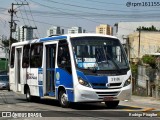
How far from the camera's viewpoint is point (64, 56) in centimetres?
1705

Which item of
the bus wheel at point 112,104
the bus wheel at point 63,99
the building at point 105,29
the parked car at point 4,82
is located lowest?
the parked car at point 4,82

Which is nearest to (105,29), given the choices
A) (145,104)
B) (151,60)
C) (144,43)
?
(144,43)

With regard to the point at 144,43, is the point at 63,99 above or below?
below

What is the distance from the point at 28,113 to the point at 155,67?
690 inches

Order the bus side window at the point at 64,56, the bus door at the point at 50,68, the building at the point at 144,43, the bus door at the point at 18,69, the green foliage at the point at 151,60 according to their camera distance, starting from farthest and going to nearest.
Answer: the building at the point at 144,43
the green foliage at the point at 151,60
the bus door at the point at 18,69
the bus door at the point at 50,68
the bus side window at the point at 64,56

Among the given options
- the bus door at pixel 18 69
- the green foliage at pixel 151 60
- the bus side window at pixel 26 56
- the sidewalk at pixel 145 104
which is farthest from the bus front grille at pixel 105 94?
the green foliage at pixel 151 60

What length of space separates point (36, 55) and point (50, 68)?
173 centimetres

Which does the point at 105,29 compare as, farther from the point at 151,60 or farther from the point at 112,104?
the point at 112,104

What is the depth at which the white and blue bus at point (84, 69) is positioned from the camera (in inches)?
627

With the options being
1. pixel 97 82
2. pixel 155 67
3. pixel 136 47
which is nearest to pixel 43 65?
pixel 97 82

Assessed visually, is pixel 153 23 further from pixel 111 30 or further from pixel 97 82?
pixel 97 82

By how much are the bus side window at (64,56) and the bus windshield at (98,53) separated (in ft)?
1.32

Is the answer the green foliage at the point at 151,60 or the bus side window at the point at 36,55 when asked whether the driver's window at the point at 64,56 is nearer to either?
the bus side window at the point at 36,55

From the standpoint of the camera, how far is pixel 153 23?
257ft
